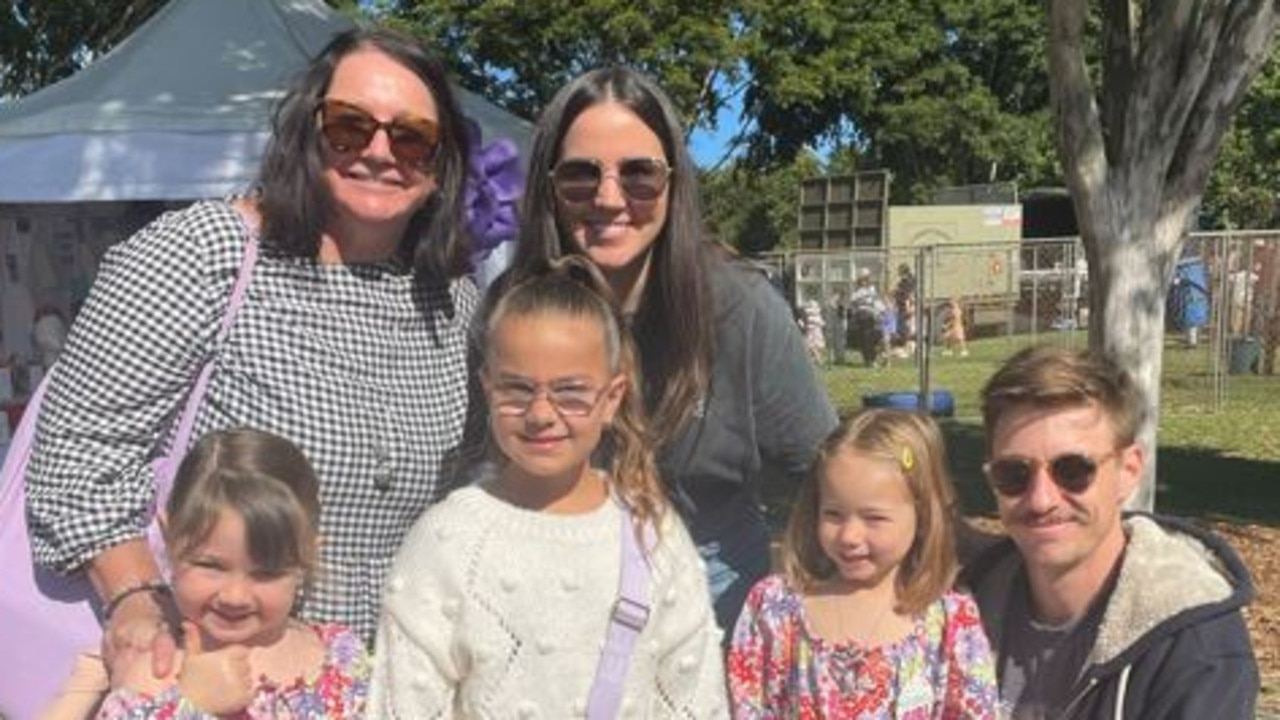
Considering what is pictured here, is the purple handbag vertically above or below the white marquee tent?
below

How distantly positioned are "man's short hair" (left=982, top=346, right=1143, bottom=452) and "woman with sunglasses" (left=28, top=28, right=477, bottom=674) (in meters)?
0.91

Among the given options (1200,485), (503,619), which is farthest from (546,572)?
(1200,485)

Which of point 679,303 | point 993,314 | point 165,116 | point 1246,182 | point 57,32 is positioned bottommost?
point 993,314

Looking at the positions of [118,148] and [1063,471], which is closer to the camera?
[1063,471]

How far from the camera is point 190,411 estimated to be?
2.52m

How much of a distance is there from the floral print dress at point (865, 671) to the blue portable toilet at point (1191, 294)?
19.1 metres

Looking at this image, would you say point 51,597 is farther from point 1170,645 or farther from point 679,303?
point 1170,645

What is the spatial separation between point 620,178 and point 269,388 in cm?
68

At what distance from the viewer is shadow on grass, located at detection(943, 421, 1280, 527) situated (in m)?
10.9

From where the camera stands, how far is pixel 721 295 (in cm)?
281

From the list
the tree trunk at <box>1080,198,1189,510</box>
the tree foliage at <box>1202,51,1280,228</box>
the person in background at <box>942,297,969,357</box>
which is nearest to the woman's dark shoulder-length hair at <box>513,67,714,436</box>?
the tree trunk at <box>1080,198,1189,510</box>

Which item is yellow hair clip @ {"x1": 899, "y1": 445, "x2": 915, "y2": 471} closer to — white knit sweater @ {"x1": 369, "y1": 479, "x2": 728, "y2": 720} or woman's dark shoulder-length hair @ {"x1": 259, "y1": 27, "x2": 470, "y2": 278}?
white knit sweater @ {"x1": 369, "y1": 479, "x2": 728, "y2": 720}

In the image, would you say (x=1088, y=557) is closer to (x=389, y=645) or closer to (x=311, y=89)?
(x=389, y=645)

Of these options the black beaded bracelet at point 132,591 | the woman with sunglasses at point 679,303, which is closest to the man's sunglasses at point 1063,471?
the woman with sunglasses at point 679,303
